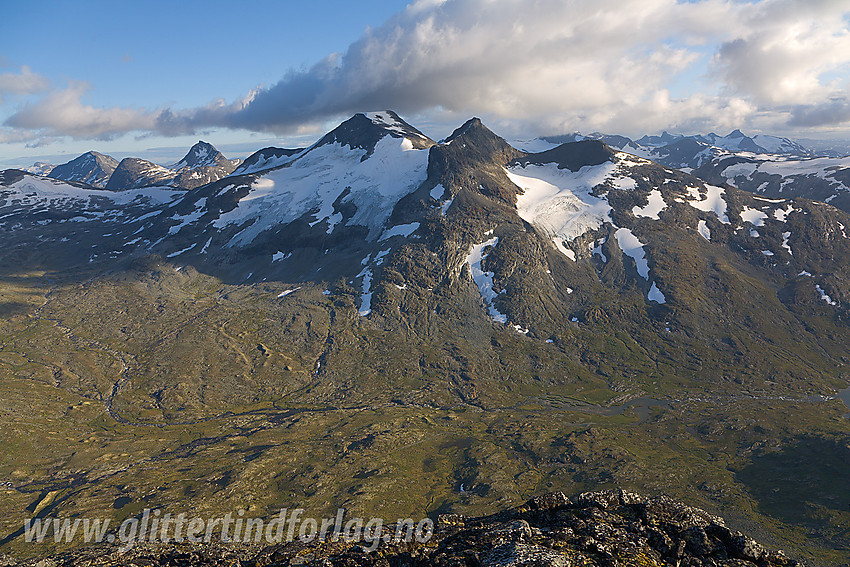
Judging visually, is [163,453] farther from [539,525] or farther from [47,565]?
[539,525]

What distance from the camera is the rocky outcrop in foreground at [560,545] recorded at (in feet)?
94.5

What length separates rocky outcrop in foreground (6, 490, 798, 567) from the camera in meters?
28.8

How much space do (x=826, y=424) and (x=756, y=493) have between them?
236 ft

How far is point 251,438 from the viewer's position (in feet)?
633

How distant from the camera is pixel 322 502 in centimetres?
15025

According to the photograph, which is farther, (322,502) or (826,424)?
(826,424)

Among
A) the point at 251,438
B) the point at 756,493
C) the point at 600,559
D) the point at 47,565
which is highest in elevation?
the point at 600,559

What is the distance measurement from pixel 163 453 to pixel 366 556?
19112 cm

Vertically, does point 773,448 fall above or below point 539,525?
below

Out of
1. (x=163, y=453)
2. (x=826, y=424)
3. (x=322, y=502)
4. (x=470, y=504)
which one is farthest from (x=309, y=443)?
(x=826, y=424)

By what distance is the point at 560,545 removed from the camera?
2944cm

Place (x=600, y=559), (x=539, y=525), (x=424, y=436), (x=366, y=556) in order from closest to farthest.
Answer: (x=600, y=559)
(x=366, y=556)
(x=539, y=525)
(x=424, y=436)

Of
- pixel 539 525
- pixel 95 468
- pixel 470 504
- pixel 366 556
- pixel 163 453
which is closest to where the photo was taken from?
pixel 366 556

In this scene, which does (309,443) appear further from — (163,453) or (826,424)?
(826,424)
